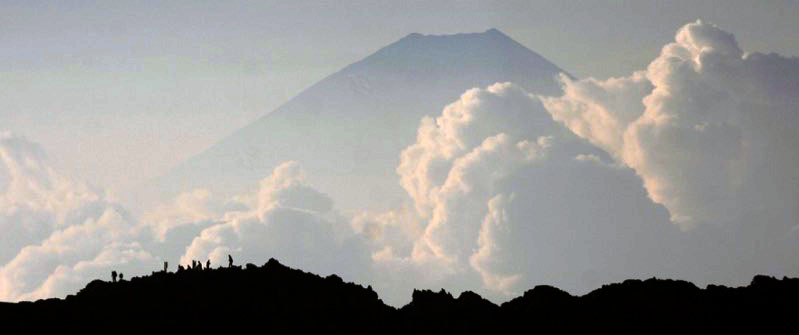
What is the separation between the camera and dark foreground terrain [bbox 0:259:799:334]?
69000 mm

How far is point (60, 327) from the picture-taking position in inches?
2709

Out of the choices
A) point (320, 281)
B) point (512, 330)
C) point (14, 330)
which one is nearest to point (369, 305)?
point (320, 281)

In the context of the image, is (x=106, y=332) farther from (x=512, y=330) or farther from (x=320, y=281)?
(x=512, y=330)

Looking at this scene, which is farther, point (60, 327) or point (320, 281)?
point (320, 281)

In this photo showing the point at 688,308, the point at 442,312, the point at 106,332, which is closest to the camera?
the point at 106,332

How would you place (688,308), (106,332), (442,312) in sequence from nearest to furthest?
(106,332) < (688,308) < (442,312)

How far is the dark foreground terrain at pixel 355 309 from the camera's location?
6900 cm

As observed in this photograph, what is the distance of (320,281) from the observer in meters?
77.5

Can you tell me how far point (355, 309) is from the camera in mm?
74938

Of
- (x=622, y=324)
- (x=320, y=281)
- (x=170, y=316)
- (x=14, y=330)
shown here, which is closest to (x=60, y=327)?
(x=14, y=330)

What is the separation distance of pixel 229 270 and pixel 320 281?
685cm

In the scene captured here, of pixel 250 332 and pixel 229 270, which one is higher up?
Result: pixel 229 270

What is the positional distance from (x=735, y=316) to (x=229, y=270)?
36.4 meters

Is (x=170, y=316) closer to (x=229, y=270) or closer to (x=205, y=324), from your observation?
(x=205, y=324)
